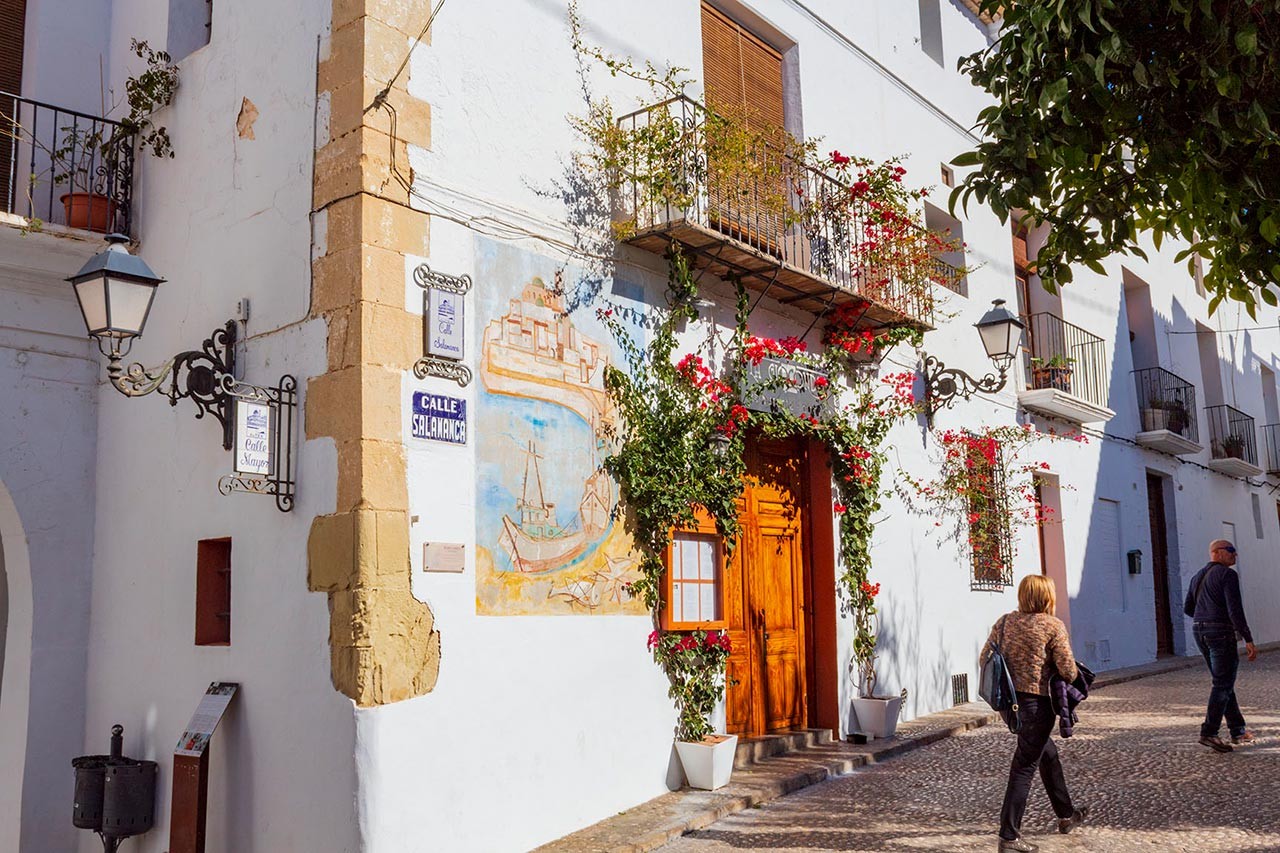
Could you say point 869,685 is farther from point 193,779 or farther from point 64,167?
point 64,167

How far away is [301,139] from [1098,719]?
8.27 metres

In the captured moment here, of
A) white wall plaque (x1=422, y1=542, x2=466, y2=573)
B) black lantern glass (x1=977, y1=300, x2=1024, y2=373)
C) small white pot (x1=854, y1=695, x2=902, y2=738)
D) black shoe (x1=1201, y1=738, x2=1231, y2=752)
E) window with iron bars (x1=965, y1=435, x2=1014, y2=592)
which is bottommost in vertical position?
black shoe (x1=1201, y1=738, x2=1231, y2=752)

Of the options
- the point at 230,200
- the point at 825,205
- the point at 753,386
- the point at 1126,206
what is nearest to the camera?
the point at 1126,206

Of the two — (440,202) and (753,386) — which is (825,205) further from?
(440,202)

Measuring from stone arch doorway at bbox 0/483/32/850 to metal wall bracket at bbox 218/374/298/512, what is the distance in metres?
1.74

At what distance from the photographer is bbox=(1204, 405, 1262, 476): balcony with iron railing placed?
18844mm

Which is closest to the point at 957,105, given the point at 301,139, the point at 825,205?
the point at 825,205

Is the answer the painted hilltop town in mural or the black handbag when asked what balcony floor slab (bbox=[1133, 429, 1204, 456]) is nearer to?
the painted hilltop town in mural

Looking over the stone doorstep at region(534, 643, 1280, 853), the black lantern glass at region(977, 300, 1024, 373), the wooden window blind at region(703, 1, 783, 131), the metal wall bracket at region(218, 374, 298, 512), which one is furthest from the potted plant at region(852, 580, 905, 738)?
the metal wall bracket at region(218, 374, 298, 512)

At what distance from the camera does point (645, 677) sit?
746 centimetres

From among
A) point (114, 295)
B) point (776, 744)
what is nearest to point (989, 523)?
point (776, 744)

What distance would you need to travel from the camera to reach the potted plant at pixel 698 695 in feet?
24.7

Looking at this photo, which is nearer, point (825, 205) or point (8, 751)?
point (8, 751)

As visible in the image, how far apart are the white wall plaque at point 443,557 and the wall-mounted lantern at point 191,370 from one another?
0.79 metres
